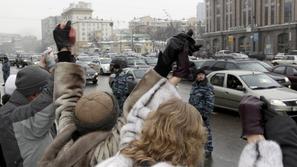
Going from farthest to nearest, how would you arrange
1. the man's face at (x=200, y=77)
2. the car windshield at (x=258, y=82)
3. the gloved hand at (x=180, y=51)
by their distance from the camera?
1. the car windshield at (x=258, y=82)
2. the man's face at (x=200, y=77)
3. the gloved hand at (x=180, y=51)

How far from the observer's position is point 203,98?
8.44m

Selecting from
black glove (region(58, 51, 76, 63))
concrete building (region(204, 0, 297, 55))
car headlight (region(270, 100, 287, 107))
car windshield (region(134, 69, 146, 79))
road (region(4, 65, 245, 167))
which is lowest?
road (region(4, 65, 245, 167))

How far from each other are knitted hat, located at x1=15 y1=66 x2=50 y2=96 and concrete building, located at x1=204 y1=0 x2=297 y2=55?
223 feet

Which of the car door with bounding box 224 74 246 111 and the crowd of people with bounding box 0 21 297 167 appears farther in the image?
the car door with bounding box 224 74 246 111

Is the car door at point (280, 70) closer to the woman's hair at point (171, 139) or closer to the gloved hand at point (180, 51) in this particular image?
the gloved hand at point (180, 51)

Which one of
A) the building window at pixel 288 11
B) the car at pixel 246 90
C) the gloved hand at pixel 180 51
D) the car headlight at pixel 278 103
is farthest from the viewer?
the building window at pixel 288 11

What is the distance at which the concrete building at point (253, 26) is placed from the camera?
2896 inches

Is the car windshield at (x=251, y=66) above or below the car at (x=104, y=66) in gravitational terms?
above

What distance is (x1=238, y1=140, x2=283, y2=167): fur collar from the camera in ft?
6.84

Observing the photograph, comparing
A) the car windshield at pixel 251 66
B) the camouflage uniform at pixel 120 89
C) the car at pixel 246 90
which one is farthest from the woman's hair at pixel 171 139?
the car windshield at pixel 251 66

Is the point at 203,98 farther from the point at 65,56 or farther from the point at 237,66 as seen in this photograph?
the point at 237,66

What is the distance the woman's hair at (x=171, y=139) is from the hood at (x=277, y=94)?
10.2m

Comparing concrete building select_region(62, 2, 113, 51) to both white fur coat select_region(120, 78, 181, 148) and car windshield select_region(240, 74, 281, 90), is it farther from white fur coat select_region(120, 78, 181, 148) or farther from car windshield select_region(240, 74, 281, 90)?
white fur coat select_region(120, 78, 181, 148)

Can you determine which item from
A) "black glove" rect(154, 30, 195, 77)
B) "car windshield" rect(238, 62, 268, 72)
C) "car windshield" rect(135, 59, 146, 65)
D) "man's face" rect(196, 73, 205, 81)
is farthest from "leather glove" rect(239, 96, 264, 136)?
"car windshield" rect(135, 59, 146, 65)
